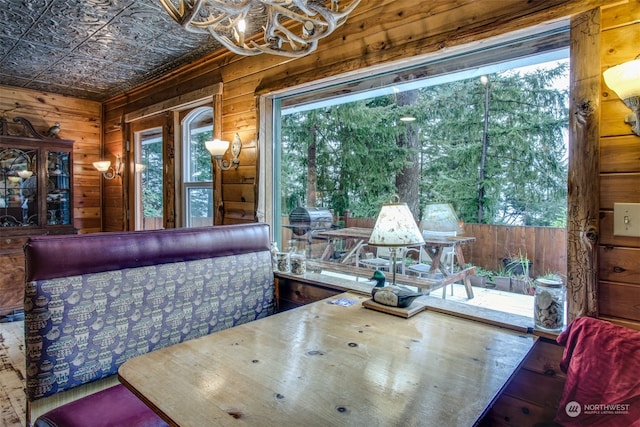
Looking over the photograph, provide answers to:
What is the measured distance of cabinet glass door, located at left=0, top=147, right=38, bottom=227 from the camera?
4281 millimetres

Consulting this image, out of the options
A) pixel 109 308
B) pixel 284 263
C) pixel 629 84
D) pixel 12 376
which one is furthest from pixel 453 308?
pixel 12 376

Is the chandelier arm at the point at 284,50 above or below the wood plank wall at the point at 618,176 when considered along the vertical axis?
above

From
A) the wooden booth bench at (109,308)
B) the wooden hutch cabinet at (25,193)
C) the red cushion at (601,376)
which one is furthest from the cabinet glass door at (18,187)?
the red cushion at (601,376)

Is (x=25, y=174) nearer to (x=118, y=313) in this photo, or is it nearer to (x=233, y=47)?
(x=118, y=313)

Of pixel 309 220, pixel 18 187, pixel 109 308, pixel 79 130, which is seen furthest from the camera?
pixel 79 130

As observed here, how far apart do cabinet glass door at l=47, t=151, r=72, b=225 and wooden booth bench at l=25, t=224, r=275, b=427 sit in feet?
11.5

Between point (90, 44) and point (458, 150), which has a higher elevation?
point (90, 44)

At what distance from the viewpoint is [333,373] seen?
3.97ft

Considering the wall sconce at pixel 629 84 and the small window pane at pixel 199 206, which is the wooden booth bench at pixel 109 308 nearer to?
the small window pane at pixel 199 206

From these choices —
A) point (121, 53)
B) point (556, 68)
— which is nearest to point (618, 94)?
point (556, 68)

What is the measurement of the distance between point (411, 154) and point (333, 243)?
87cm

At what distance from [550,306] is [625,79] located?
0.87m

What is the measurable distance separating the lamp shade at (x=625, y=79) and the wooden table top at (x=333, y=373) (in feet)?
3.13

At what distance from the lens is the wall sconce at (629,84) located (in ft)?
4.26
